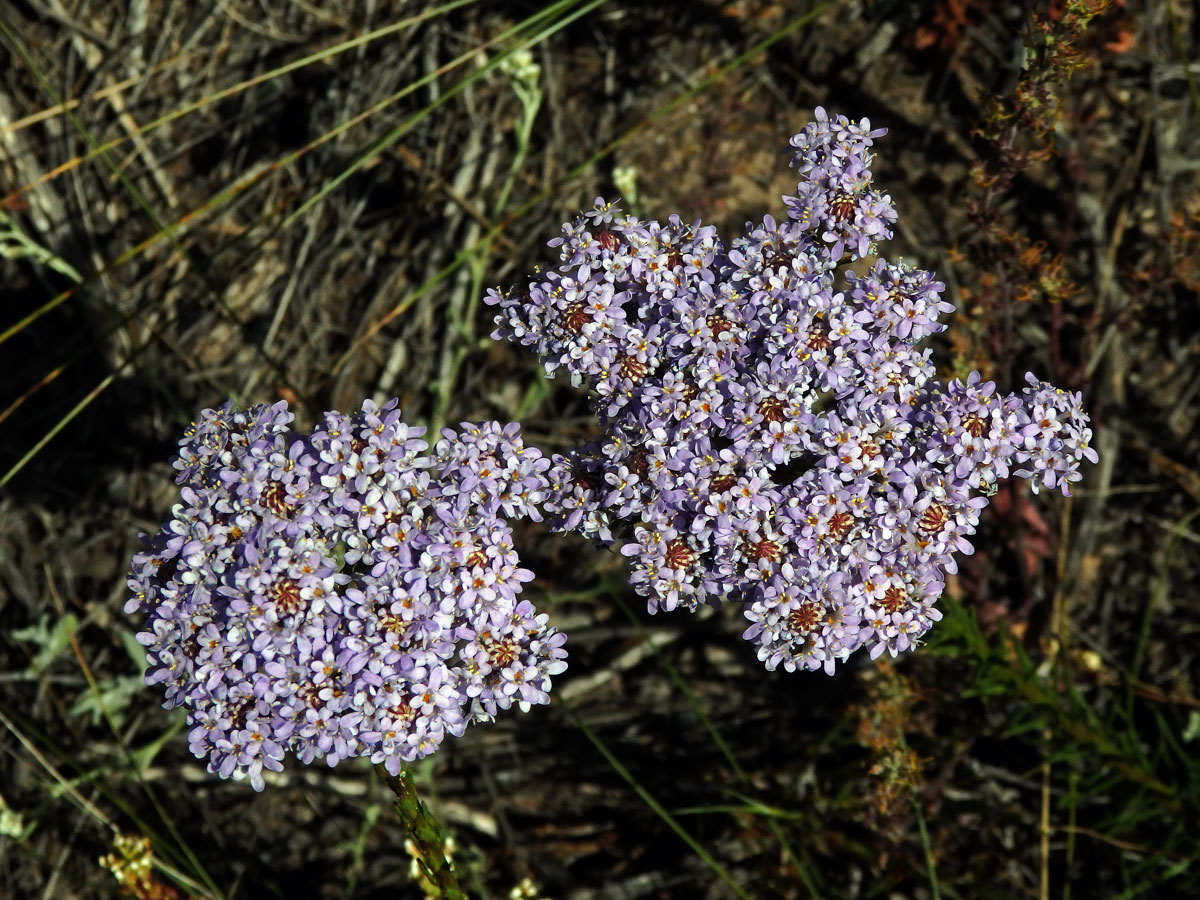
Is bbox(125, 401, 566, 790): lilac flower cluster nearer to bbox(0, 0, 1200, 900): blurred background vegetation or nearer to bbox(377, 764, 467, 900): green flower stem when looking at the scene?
bbox(377, 764, 467, 900): green flower stem

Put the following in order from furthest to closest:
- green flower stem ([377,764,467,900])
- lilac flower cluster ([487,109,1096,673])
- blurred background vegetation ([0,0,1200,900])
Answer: blurred background vegetation ([0,0,1200,900]) → lilac flower cluster ([487,109,1096,673]) → green flower stem ([377,764,467,900])

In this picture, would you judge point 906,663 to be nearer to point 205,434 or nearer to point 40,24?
point 205,434

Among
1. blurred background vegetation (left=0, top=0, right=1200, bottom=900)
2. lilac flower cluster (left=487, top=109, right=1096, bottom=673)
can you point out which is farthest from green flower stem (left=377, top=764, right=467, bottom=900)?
blurred background vegetation (left=0, top=0, right=1200, bottom=900)

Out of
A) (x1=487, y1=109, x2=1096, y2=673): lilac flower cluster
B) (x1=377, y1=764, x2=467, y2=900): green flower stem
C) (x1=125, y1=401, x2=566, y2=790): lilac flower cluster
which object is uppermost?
(x1=487, y1=109, x2=1096, y2=673): lilac flower cluster

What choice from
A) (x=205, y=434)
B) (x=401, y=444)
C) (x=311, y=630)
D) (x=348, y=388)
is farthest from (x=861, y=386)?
(x=348, y=388)

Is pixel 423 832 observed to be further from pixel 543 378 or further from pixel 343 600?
pixel 543 378

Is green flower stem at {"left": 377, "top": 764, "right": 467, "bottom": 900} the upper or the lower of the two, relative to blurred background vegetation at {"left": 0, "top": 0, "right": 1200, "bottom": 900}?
lower
